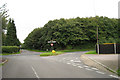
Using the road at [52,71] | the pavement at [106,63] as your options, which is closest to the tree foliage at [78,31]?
the pavement at [106,63]

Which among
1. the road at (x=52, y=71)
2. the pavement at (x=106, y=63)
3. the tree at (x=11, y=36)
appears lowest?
the road at (x=52, y=71)

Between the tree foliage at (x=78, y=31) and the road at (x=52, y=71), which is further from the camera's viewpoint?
the tree foliage at (x=78, y=31)

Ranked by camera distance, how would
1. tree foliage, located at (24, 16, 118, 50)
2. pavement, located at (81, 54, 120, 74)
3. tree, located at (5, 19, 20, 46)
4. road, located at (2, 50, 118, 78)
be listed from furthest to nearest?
tree, located at (5, 19, 20, 46), tree foliage, located at (24, 16, 118, 50), pavement, located at (81, 54, 120, 74), road, located at (2, 50, 118, 78)

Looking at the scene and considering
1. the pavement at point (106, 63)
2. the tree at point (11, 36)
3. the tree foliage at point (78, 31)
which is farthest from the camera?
the tree at point (11, 36)

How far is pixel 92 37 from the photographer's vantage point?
53.0m

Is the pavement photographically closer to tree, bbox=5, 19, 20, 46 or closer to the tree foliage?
the tree foliage

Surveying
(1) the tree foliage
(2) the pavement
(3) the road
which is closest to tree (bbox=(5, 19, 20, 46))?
(1) the tree foliage

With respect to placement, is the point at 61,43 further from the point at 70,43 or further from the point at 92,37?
the point at 92,37

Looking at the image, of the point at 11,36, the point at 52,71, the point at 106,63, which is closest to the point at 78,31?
the point at 11,36

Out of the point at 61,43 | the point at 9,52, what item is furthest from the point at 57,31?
the point at 9,52

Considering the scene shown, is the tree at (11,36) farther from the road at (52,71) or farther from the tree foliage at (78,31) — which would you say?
the road at (52,71)

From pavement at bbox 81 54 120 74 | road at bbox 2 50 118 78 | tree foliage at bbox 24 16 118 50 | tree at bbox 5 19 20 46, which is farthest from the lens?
tree at bbox 5 19 20 46

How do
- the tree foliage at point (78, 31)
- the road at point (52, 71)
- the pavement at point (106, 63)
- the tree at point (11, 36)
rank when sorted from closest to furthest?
the road at point (52, 71) → the pavement at point (106, 63) → the tree foliage at point (78, 31) → the tree at point (11, 36)

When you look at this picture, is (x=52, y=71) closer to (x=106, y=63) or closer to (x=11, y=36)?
(x=106, y=63)
